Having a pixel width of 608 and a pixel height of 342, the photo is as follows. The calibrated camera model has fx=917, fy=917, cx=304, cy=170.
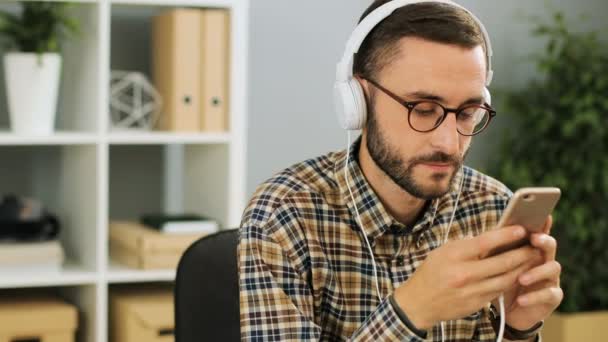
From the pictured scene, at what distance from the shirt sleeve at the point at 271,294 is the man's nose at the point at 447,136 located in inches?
10.1

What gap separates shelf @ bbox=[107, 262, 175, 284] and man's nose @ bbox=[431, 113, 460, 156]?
Answer: 4.31ft

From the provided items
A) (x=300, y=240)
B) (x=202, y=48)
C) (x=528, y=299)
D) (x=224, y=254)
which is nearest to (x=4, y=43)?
(x=202, y=48)

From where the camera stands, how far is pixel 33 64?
7.77ft

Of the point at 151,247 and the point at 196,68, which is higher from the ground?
the point at 196,68

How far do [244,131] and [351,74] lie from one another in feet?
3.80

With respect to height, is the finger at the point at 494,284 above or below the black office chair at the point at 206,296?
above

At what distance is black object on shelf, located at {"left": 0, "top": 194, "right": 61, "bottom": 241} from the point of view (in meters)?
2.38

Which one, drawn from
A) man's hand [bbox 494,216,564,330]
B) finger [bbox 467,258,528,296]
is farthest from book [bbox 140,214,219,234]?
finger [bbox 467,258,528,296]

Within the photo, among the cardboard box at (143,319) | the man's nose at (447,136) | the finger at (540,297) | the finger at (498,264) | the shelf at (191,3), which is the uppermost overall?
the shelf at (191,3)

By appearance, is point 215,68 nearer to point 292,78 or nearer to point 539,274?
point 292,78

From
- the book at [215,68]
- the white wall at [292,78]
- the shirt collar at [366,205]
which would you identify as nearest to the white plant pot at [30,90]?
the book at [215,68]

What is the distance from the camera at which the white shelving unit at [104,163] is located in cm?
237

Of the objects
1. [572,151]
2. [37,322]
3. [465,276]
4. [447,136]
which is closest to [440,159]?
[447,136]

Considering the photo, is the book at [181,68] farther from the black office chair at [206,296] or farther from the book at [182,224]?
the black office chair at [206,296]
